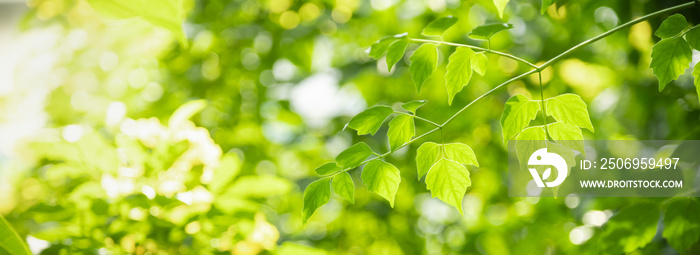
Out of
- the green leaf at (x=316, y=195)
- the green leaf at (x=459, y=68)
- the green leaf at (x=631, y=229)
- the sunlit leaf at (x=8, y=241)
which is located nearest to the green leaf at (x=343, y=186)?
the green leaf at (x=316, y=195)

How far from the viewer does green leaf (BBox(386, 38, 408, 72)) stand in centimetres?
37

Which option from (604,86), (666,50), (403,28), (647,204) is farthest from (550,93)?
(666,50)

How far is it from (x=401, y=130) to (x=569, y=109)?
0.14 metres

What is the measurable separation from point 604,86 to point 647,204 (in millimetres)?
602

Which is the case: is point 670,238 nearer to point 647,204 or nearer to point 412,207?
point 647,204

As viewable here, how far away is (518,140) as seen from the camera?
359 mm

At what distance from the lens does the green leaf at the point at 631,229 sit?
49cm

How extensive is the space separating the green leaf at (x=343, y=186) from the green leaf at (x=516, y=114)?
136mm

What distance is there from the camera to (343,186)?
0.38 m

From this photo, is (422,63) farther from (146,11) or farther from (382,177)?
(146,11)

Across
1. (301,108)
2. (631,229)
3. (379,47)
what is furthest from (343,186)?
(301,108)

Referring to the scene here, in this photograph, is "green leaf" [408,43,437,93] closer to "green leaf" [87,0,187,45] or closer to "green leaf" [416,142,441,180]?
"green leaf" [416,142,441,180]

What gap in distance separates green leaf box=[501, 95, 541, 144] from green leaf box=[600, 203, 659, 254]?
0.82ft

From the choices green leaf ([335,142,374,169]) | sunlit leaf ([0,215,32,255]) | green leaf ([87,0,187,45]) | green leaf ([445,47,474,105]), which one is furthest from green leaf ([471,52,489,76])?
sunlit leaf ([0,215,32,255])
